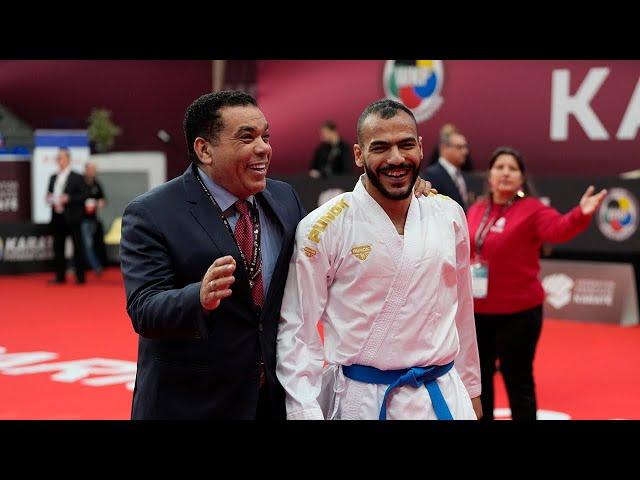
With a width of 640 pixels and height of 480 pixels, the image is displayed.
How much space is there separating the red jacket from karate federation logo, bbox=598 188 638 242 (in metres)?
4.89

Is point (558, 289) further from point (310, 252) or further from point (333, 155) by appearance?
point (310, 252)

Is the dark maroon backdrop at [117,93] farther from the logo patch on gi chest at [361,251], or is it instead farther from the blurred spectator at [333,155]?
the logo patch on gi chest at [361,251]

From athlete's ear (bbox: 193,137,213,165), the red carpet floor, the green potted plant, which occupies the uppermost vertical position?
the green potted plant

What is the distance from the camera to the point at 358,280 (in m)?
2.85

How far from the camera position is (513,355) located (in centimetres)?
501

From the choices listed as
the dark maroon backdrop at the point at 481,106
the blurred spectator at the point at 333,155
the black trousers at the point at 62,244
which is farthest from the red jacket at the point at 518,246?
the black trousers at the point at 62,244

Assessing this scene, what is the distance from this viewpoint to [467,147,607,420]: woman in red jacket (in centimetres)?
501

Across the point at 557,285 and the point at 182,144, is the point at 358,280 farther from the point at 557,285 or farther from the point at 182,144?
the point at 182,144

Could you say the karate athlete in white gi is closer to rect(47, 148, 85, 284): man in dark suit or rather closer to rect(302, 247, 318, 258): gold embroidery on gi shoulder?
rect(302, 247, 318, 258): gold embroidery on gi shoulder

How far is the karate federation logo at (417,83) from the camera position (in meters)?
13.8

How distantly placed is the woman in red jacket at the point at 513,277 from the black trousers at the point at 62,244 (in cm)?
890

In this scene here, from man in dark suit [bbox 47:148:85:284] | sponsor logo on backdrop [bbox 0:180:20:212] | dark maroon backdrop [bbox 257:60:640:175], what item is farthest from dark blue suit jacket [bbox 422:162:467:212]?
sponsor logo on backdrop [bbox 0:180:20:212]

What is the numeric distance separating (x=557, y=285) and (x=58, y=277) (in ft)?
23.2
